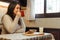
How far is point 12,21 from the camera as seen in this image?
94.8 inches

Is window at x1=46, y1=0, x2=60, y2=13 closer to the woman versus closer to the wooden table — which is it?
the woman

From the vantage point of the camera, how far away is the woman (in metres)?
2.28

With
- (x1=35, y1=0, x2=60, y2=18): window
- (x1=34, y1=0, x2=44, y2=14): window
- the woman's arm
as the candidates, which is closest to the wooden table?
the woman's arm

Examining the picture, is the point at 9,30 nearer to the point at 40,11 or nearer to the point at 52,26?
the point at 52,26

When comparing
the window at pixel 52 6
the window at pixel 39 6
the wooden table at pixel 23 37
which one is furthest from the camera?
the window at pixel 39 6

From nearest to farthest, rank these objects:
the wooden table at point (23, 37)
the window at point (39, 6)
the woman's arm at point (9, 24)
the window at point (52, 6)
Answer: the wooden table at point (23, 37)
the woman's arm at point (9, 24)
the window at point (52, 6)
the window at point (39, 6)

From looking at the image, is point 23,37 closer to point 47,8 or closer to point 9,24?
point 9,24

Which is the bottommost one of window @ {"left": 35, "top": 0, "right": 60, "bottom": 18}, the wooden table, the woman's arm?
the wooden table

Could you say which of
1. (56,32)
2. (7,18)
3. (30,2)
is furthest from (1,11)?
(56,32)

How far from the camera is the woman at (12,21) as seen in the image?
2281mm

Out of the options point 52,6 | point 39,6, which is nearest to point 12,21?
point 52,6

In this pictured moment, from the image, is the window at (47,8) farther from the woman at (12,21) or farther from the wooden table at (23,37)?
the wooden table at (23,37)

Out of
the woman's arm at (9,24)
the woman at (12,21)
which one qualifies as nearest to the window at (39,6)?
the woman at (12,21)

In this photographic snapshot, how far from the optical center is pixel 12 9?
2.52 m
